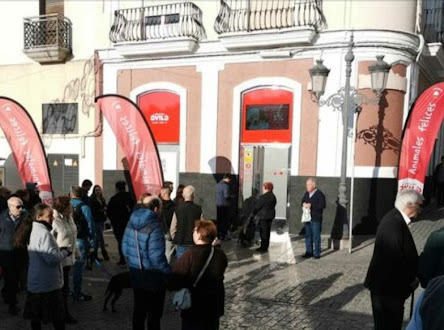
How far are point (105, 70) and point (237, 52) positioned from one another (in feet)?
16.7

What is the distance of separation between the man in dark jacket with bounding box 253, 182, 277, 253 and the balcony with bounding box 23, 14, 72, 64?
992cm

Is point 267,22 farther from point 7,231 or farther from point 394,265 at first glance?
point 394,265


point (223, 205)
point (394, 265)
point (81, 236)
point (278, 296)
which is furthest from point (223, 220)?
point (394, 265)

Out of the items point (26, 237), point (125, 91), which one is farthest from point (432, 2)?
point (26, 237)

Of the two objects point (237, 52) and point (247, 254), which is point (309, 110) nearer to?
point (237, 52)

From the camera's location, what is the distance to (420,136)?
919cm

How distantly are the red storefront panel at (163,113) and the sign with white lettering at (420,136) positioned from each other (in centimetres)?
733

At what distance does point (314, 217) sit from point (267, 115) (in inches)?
185

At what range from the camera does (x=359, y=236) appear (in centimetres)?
1158

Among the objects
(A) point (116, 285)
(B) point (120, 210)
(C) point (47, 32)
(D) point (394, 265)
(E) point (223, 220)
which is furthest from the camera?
(C) point (47, 32)

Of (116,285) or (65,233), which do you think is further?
(116,285)

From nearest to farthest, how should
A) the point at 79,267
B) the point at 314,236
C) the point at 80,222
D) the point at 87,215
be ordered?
the point at 79,267, the point at 80,222, the point at 87,215, the point at 314,236

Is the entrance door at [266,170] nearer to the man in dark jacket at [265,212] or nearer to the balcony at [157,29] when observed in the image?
the man in dark jacket at [265,212]

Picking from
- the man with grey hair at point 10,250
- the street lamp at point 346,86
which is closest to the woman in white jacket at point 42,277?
the man with grey hair at point 10,250
